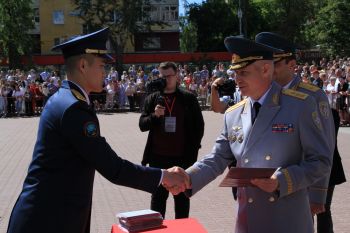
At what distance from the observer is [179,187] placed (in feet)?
11.5

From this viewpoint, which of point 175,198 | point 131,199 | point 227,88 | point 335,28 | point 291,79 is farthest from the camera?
point 335,28

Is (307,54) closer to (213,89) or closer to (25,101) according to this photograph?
(25,101)

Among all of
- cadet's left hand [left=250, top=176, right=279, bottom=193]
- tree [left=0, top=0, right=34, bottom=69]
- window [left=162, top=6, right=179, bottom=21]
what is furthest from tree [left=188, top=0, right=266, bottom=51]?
cadet's left hand [left=250, top=176, right=279, bottom=193]

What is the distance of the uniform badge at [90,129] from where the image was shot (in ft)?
10.1

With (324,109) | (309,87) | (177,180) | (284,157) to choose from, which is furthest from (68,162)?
(309,87)

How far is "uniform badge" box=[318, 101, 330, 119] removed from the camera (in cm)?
325

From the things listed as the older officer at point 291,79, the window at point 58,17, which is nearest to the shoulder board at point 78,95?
the older officer at point 291,79

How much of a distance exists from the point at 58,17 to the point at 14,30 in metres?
12.7

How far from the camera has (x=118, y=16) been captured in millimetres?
53156

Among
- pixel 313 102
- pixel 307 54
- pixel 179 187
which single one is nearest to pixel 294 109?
pixel 313 102

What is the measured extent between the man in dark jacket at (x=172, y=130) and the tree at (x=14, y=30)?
48.3 m

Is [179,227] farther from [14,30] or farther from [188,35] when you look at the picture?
[188,35]

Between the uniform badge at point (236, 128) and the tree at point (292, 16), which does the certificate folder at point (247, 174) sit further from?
the tree at point (292, 16)

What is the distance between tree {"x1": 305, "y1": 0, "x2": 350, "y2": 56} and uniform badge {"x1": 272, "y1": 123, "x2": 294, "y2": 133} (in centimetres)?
4164
